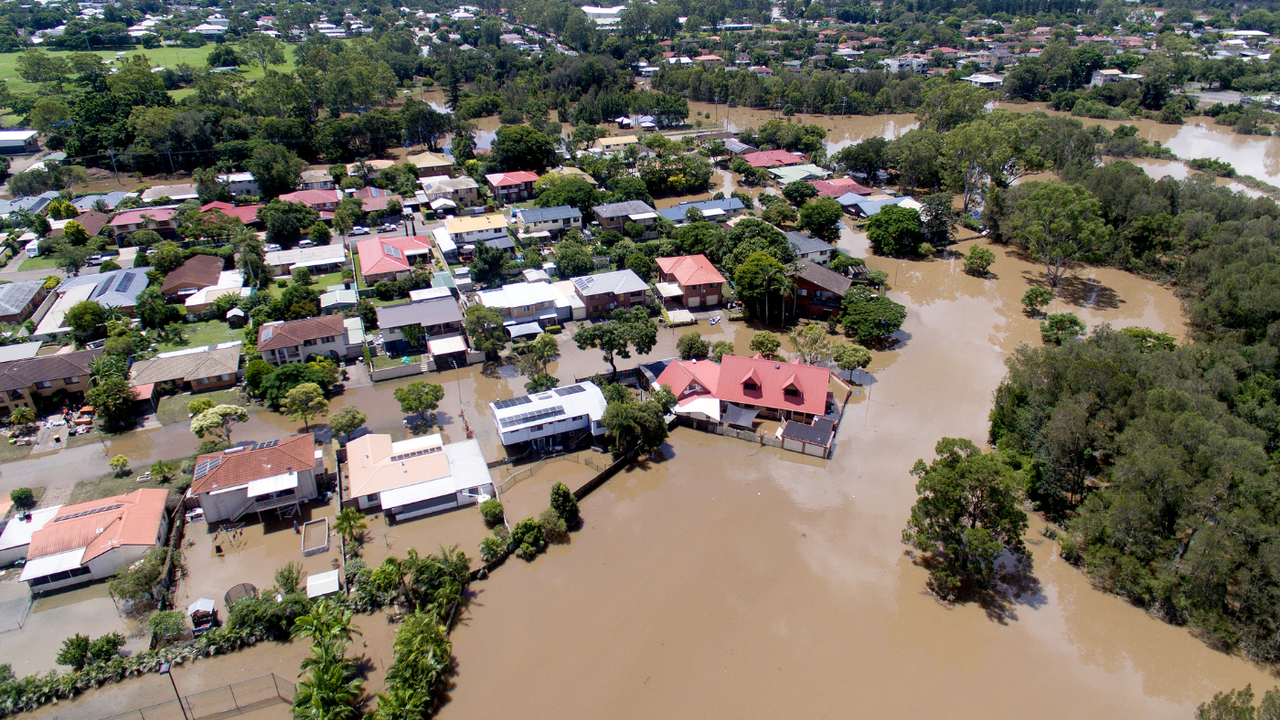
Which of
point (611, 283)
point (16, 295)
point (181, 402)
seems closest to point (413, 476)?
point (181, 402)

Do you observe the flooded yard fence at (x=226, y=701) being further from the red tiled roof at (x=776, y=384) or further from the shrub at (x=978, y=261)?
the shrub at (x=978, y=261)

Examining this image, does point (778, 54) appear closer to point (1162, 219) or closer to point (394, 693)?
point (1162, 219)

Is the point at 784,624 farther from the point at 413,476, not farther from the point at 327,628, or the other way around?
the point at 413,476

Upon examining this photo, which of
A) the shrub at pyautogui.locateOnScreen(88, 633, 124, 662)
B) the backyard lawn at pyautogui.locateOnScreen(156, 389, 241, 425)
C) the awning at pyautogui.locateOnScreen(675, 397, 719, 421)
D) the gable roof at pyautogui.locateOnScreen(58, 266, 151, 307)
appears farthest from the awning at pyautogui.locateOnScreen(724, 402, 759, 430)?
the gable roof at pyautogui.locateOnScreen(58, 266, 151, 307)

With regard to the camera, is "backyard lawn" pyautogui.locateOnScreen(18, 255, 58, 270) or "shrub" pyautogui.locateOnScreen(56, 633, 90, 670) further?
"backyard lawn" pyautogui.locateOnScreen(18, 255, 58, 270)

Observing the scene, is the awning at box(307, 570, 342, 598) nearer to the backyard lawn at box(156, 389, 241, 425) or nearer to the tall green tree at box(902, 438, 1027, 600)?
the backyard lawn at box(156, 389, 241, 425)

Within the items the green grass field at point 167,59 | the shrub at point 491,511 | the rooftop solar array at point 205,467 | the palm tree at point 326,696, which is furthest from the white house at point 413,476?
the green grass field at point 167,59

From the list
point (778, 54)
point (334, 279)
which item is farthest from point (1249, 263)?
point (778, 54)
